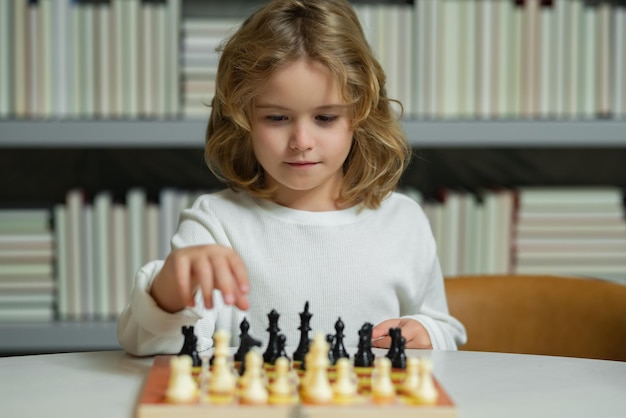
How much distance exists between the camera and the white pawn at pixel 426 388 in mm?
754

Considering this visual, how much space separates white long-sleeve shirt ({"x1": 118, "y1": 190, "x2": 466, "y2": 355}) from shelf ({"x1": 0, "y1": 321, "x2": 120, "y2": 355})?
79cm

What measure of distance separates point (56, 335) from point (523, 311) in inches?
44.4

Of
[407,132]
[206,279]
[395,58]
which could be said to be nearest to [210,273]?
[206,279]

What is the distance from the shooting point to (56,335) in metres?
2.04

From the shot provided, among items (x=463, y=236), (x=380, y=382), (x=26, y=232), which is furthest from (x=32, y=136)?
(x=380, y=382)

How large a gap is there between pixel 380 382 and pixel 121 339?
1.30ft

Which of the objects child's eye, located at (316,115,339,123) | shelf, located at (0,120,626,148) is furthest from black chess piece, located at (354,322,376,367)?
shelf, located at (0,120,626,148)

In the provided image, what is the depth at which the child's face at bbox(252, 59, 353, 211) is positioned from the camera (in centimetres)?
120

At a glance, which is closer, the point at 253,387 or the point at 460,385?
the point at 253,387

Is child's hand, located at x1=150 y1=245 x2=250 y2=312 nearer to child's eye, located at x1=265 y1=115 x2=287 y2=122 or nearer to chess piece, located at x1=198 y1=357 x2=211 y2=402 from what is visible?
chess piece, located at x1=198 y1=357 x2=211 y2=402

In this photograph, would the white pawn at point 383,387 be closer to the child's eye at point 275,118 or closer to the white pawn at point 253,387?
the white pawn at point 253,387

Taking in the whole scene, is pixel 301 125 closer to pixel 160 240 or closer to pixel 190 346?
pixel 190 346

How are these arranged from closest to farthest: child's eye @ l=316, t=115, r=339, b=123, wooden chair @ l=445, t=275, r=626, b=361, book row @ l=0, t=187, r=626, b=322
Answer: child's eye @ l=316, t=115, r=339, b=123
wooden chair @ l=445, t=275, r=626, b=361
book row @ l=0, t=187, r=626, b=322

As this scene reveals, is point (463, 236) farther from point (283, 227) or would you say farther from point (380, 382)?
point (380, 382)
